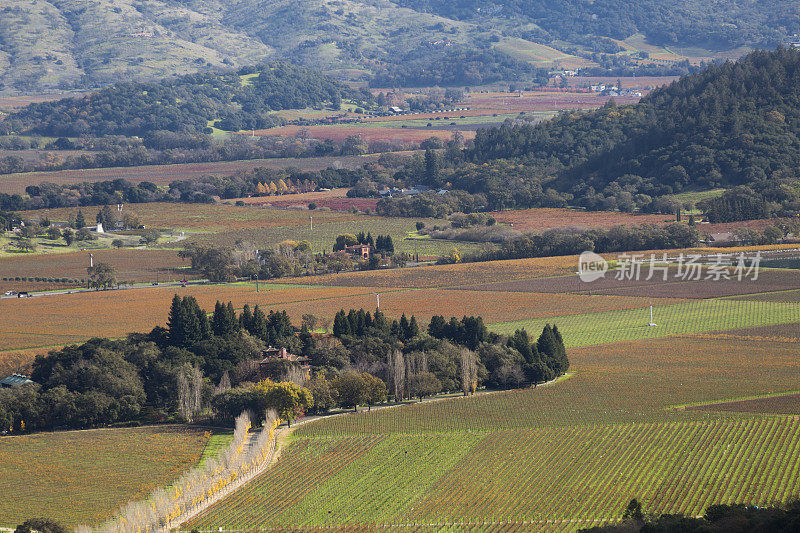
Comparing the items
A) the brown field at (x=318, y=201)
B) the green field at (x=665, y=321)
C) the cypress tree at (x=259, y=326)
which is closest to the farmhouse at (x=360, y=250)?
the brown field at (x=318, y=201)

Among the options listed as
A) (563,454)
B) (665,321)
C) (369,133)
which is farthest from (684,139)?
(563,454)

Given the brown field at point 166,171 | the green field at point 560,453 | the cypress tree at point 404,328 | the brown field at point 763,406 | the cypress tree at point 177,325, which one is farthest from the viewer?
the brown field at point 166,171

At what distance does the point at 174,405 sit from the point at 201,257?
37.2m

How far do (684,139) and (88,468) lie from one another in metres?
96.0

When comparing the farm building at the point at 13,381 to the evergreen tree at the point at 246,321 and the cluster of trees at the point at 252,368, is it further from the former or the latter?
the evergreen tree at the point at 246,321

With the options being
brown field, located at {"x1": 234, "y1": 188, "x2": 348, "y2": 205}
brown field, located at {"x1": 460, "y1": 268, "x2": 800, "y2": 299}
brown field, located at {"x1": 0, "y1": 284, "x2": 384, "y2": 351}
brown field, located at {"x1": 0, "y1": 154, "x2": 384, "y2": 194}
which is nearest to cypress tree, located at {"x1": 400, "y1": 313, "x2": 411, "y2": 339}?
brown field, located at {"x1": 0, "y1": 284, "x2": 384, "y2": 351}

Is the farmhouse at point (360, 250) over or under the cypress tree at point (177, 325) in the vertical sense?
over

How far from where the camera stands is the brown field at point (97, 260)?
304 feet

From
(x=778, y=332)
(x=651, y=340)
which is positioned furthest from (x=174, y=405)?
(x=778, y=332)

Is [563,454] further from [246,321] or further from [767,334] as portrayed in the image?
[246,321]

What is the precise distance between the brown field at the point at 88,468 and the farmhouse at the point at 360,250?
150 ft

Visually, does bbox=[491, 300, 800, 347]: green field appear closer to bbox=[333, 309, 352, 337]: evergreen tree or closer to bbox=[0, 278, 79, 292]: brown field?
bbox=[333, 309, 352, 337]: evergreen tree

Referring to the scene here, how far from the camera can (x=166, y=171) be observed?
15912 centimetres

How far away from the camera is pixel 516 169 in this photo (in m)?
142
